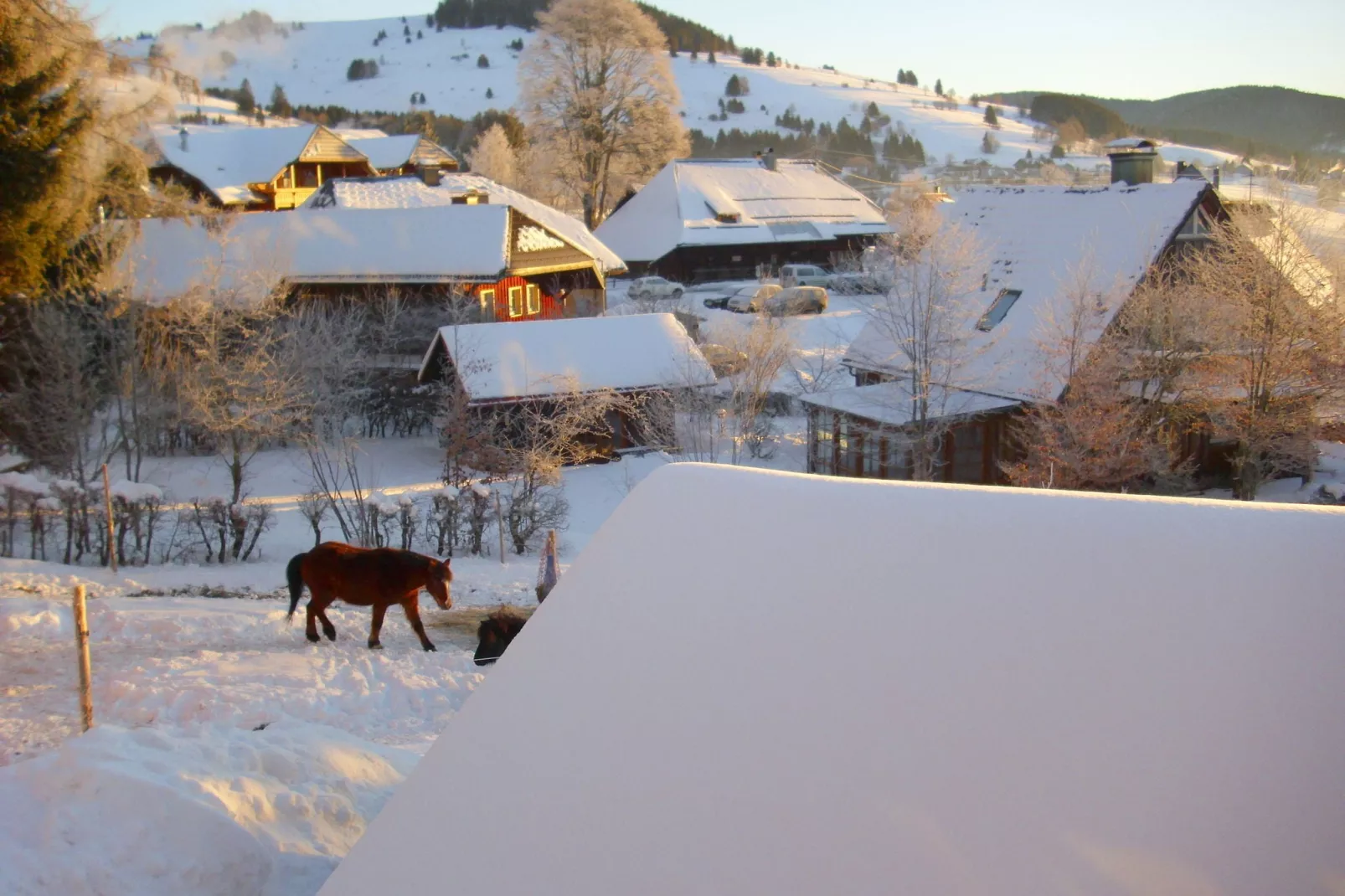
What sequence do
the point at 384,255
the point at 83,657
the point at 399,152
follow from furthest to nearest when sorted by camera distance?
the point at 399,152
the point at 384,255
the point at 83,657

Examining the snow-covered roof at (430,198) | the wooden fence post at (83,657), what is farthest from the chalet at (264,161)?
the wooden fence post at (83,657)

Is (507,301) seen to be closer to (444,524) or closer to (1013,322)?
(1013,322)

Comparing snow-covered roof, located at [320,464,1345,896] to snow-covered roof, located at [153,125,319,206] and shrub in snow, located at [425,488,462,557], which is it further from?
snow-covered roof, located at [153,125,319,206]

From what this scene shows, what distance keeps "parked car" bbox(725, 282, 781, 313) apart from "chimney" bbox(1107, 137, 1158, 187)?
48.5 ft

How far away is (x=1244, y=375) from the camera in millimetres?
19781

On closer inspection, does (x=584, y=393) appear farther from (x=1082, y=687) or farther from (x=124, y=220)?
(x=1082, y=687)

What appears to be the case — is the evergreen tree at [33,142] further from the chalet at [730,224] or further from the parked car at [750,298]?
the chalet at [730,224]

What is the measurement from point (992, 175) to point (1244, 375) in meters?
67.6

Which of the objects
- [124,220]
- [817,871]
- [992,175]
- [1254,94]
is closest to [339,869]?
[817,871]

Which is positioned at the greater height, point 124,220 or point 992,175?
point 992,175

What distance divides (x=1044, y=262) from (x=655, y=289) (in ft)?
72.6

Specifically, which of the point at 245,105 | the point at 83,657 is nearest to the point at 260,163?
the point at 245,105

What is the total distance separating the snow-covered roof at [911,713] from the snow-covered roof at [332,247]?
82.0 ft

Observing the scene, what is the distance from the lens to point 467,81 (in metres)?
132
